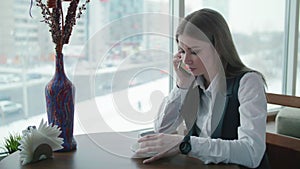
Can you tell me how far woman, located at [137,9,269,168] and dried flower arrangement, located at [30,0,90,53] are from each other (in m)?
0.46

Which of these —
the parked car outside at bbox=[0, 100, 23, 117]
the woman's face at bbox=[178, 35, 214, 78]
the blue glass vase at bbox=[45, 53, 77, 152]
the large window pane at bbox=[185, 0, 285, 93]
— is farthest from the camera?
the large window pane at bbox=[185, 0, 285, 93]

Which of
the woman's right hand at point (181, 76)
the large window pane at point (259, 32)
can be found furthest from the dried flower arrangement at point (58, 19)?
the large window pane at point (259, 32)

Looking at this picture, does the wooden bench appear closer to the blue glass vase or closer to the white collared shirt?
the white collared shirt

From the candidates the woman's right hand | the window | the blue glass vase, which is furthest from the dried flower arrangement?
the woman's right hand

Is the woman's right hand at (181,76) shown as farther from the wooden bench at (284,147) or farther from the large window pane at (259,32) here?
the large window pane at (259,32)

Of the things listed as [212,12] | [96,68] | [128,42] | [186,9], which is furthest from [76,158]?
[186,9]

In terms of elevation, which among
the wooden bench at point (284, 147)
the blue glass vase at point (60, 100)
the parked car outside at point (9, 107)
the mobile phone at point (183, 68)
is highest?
the mobile phone at point (183, 68)

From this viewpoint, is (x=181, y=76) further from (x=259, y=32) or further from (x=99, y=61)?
(x=259, y=32)

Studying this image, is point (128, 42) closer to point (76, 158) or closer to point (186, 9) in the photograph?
point (76, 158)

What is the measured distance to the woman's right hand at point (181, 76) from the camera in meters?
1.69

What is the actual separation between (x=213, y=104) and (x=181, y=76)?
0.76 feet

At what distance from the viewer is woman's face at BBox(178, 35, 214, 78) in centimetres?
149

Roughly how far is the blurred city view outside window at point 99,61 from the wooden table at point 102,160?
4.0 inches

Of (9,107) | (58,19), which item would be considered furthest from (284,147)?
(9,107)
